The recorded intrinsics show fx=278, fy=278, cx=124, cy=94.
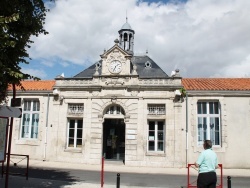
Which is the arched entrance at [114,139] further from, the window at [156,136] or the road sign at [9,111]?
the road sign at [9,111]

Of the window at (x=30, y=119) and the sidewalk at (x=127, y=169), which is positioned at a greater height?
the window at (x=30, y=119)

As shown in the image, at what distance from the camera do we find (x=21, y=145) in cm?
1870

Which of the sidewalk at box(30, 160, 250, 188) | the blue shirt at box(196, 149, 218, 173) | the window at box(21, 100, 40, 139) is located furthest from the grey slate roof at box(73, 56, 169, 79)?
the blue shirt at box(196, 149, 218, 173)

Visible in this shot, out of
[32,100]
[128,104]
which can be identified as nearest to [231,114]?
[128,104]

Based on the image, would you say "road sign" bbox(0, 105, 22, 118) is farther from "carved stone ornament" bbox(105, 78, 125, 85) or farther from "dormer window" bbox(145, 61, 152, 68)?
"dormer window" bbox(145, 61, 152, 68)

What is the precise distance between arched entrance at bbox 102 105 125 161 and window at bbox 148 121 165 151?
6.61 feet

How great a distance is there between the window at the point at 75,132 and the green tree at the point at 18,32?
10302mm

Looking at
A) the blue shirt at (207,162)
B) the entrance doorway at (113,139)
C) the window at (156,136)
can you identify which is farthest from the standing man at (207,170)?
the entrance doorway at (113,139)

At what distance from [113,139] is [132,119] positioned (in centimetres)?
225

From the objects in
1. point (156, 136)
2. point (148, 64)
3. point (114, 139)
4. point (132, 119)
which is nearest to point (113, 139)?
point (114, 139)

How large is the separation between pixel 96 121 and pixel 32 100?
5031mm

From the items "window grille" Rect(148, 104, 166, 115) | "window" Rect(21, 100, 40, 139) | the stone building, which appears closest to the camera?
the stone building

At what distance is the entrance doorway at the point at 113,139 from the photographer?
1845cm

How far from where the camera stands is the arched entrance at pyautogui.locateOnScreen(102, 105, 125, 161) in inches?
727
